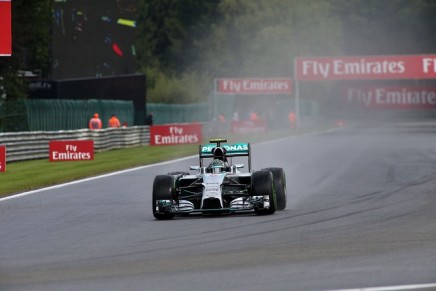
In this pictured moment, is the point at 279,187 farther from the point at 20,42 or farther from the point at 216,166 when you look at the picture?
the point at 20,42

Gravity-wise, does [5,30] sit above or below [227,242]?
above

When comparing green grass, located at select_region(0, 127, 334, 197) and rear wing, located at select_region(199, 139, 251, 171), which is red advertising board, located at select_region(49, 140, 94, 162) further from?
rear wing, located at select_region(199, 139, 251, 171)

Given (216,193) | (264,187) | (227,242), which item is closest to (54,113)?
(216,193)

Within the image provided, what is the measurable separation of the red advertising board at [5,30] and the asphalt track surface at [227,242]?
6.98 metres

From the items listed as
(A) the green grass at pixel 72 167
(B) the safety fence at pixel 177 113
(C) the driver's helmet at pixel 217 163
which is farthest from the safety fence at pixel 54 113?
(C) the driver's helmet at pixel 217 163

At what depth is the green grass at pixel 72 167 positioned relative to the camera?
85.3ft

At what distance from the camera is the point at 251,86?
83.0 metres

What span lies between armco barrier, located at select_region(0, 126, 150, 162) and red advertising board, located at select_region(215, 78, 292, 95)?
30742 millimetres

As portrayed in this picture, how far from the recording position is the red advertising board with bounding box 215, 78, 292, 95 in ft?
270

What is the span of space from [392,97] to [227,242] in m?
101

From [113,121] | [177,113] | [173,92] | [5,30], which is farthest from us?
[173,92]

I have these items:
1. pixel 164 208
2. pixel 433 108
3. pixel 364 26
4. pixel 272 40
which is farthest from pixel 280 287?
pixel 364 26

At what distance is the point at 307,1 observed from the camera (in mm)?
112750

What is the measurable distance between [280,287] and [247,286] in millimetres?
275
